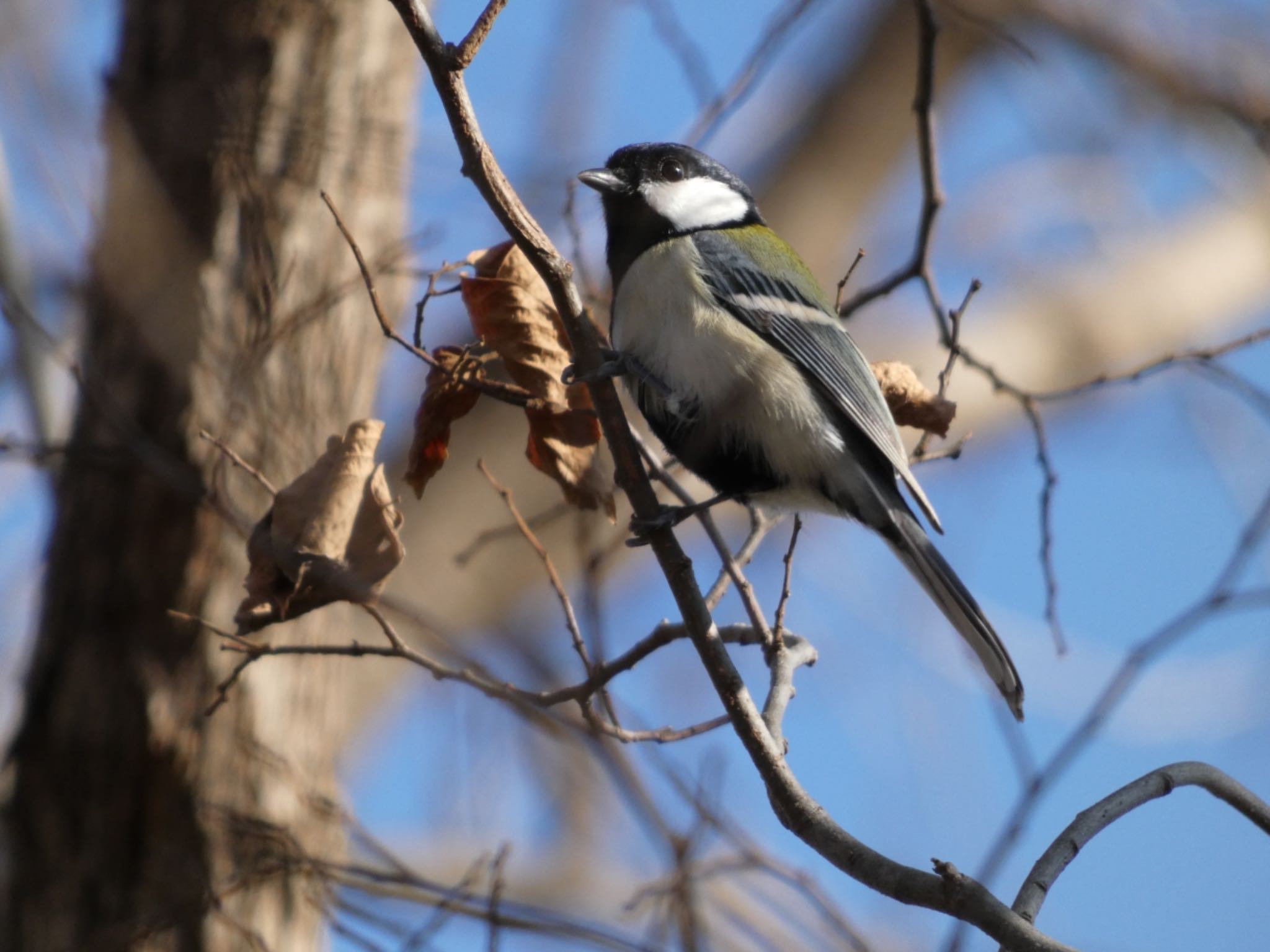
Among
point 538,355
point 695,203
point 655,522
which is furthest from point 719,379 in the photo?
point 695,203

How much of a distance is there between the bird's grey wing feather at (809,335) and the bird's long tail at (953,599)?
0.27 ft

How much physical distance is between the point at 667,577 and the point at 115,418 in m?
1.67

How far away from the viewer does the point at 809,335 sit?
9.82 ft

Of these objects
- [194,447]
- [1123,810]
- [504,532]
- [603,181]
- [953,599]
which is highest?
[603,181]

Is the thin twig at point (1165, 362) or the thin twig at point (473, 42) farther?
the thin twig at point (1165, 362)

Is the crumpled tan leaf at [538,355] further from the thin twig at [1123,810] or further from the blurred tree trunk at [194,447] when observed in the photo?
the thin twig at [1123,810]

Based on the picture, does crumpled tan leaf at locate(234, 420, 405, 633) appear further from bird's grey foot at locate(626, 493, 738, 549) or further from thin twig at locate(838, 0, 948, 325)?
thin twig at locate(838, 0, 948, 325)

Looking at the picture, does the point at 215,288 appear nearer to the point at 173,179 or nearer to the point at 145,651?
the point at 173,179

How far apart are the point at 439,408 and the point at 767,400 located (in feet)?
2.67

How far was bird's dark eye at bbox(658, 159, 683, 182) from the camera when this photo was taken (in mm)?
3316

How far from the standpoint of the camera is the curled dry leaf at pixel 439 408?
2.37m

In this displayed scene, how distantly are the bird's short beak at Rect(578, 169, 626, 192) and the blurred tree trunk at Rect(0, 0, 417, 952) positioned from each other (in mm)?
562

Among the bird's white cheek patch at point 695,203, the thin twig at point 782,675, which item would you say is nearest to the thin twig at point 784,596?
the thin twig at point 782,675

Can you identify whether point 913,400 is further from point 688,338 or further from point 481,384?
point 481,384
